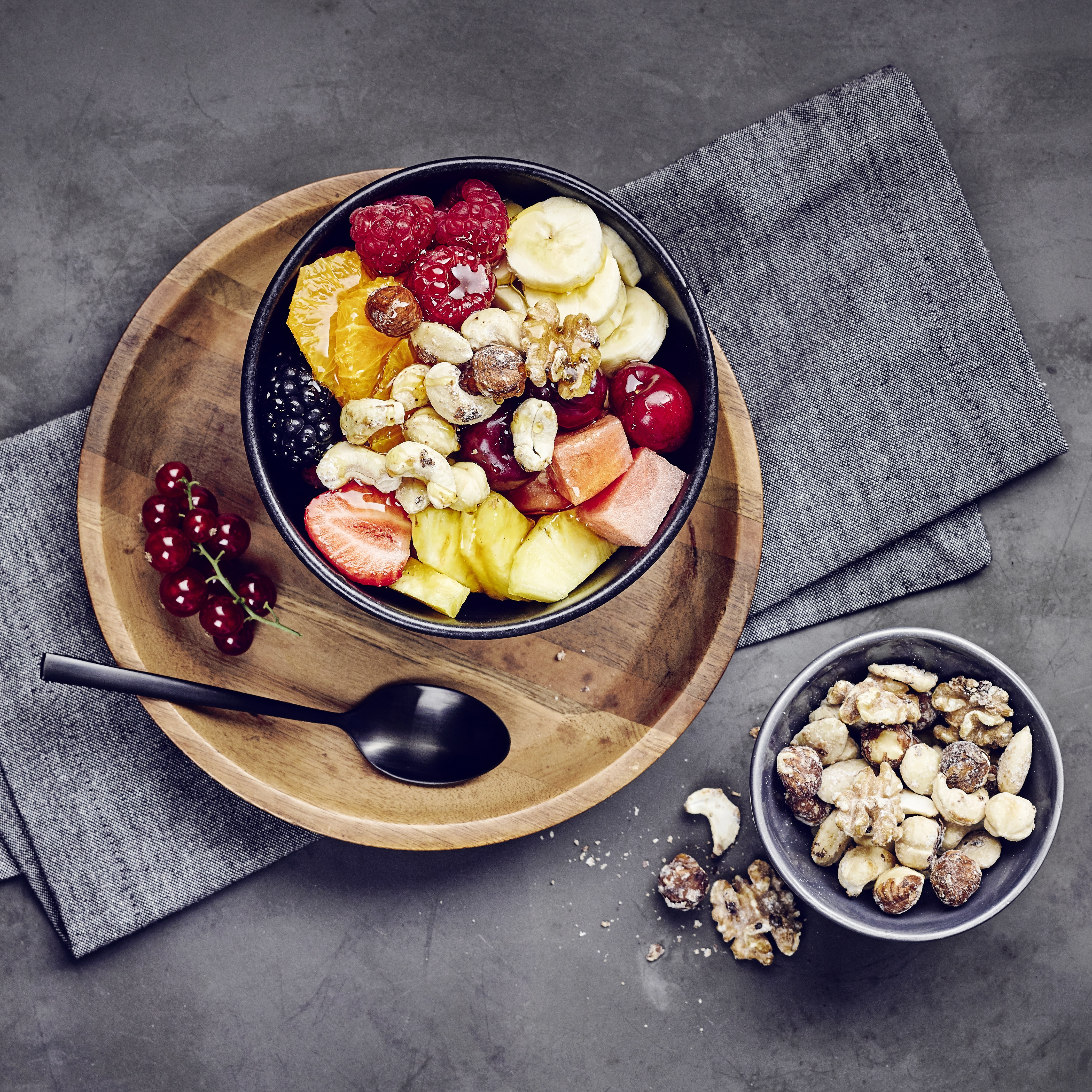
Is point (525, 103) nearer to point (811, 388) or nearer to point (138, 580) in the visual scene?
point (811, 388)

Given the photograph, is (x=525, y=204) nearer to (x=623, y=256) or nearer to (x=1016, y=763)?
(x=623, y=256)

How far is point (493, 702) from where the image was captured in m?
1.39

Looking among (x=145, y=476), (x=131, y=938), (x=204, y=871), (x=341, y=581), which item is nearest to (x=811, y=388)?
(x=341, y=581)

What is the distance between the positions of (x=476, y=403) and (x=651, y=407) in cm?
22

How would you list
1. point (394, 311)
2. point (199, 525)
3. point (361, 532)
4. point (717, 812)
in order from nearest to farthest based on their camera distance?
point (394, 311)
point (361, 532)
point (199, 525)
point (717, 812)

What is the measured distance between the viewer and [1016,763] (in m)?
1.42

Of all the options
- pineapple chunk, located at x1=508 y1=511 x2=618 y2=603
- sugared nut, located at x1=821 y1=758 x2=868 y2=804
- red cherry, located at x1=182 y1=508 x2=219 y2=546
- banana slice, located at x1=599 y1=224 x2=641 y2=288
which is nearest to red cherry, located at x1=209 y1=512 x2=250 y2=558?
red cherry, located at x1=182 y1=508 x2=219 y2=546

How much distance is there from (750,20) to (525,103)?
428 millimetres

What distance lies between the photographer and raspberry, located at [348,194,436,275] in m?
1.07

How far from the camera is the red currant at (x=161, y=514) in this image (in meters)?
1.28

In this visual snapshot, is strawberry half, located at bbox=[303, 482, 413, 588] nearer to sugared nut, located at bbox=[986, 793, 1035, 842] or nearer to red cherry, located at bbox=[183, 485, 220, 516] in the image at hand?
red cherry, located at bbox=[183, 485, 220, 516]

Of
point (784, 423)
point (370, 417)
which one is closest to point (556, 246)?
point (370, 417)

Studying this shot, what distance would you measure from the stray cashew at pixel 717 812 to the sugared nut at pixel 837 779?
18cm

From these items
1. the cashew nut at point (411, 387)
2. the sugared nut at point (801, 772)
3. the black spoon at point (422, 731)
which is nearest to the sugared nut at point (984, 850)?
the sugared nut at point (801, 772)
